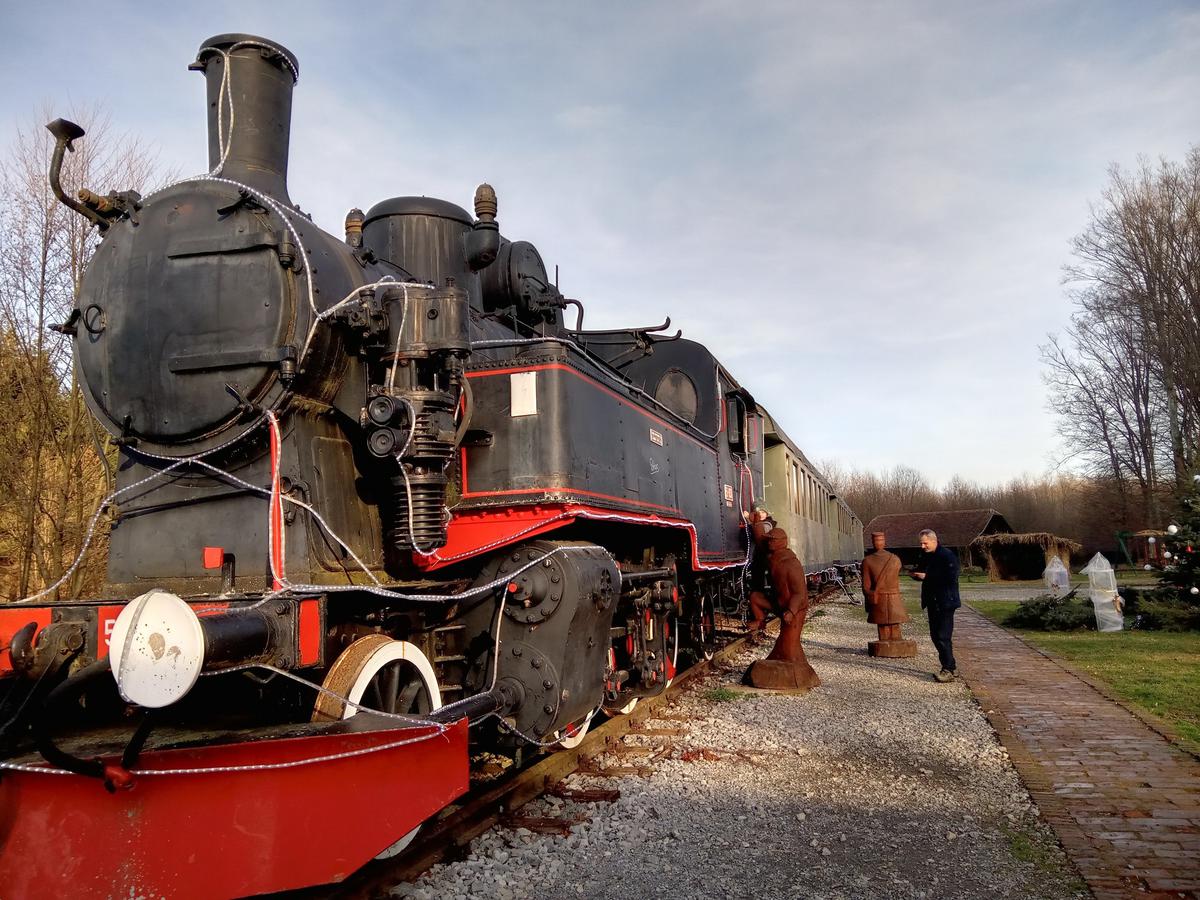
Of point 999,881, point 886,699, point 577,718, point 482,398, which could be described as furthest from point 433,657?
point 886,699

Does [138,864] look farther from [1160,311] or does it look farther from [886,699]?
[1160,311]

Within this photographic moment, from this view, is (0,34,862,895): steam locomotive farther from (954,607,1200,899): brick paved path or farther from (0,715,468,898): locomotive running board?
(954,607,1200,899): brick paved path

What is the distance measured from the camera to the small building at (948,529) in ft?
153

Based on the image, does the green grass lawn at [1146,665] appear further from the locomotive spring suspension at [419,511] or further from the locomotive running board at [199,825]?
the locomotive running board at [199,825]

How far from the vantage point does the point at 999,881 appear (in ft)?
11.6

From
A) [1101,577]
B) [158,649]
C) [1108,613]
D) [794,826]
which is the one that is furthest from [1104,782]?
[1101,577]

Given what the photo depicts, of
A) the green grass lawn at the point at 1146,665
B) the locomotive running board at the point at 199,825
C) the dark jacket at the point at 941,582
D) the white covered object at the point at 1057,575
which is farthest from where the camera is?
the white covered object at the point at 1057,575

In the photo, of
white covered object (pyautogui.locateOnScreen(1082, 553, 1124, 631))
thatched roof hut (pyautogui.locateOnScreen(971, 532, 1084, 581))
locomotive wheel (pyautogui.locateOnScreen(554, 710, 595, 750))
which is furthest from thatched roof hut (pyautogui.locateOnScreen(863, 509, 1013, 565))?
locomotive wheel (pyautogui.locateOnScreen(554, 710, 595, 750))

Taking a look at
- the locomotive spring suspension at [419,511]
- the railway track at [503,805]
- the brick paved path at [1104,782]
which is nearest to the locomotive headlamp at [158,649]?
the railway track at [503,805]

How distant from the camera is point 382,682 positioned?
3.68m

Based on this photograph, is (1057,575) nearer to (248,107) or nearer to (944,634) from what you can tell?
(944,634)

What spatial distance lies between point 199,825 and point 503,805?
1818 millimetres

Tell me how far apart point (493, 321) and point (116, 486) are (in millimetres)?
2302

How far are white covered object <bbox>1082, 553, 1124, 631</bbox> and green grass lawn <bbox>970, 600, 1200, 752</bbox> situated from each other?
0.24 metres
